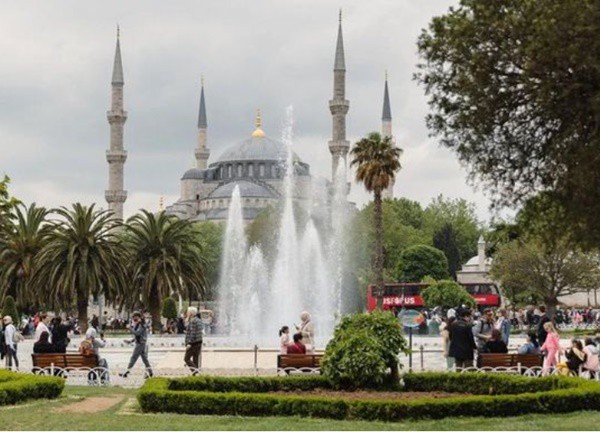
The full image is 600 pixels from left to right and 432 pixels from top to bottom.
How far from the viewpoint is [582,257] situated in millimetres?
56188

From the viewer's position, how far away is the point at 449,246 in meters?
96.1

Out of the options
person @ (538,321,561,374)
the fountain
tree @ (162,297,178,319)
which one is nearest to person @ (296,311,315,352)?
person @ (538,321,561,374)

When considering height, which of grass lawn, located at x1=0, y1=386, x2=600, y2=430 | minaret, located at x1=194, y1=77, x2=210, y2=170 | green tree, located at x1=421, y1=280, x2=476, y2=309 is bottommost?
grass lawn, located at x1=0, y1=386, x2=600, y2=430

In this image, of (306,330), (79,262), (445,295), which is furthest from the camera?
(445,295)

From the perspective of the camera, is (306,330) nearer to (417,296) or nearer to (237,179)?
(417,296)

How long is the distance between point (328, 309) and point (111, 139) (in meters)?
46.8

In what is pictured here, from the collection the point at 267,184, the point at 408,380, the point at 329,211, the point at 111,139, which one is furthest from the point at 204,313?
the point at 267,184

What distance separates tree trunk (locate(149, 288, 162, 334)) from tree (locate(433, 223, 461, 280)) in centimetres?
5319

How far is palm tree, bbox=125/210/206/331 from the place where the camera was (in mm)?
42844

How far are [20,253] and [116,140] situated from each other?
40975 mm

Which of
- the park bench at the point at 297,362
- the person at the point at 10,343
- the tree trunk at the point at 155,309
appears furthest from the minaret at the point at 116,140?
the park bench at the point at 297,362

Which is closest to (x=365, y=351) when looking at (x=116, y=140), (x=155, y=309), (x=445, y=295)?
(x=155, y=309)

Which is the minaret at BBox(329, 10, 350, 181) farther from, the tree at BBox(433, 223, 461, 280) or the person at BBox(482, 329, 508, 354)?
the person at BBox(482, 329, 508, 354)

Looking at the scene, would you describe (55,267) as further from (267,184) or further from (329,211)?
(267,184)
